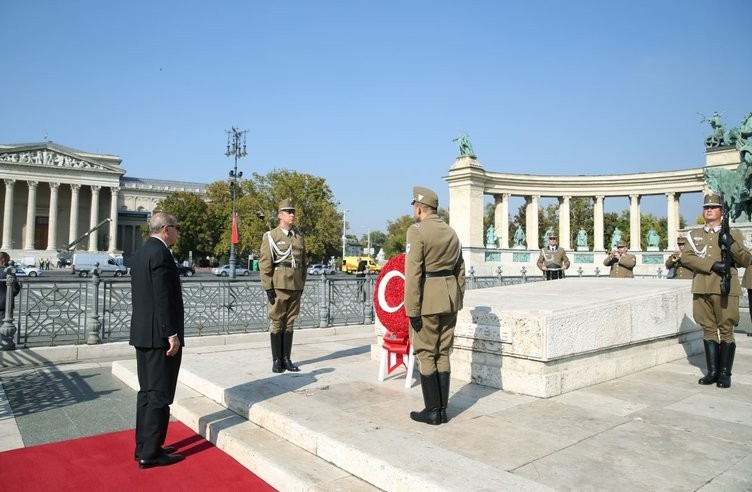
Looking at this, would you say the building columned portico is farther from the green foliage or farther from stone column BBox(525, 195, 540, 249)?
the green foliage

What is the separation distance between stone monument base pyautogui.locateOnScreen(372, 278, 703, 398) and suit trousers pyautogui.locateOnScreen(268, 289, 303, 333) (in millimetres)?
1342

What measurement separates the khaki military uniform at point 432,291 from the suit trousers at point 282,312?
254 cm

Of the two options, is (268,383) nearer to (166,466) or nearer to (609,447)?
(166,466)

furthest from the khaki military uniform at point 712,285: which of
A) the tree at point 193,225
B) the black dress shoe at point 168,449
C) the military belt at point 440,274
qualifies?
the tree at point 193,225

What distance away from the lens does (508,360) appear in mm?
5562

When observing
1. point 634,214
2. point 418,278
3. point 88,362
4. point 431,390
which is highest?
point 634,214

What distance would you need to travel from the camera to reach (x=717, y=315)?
20.0ft

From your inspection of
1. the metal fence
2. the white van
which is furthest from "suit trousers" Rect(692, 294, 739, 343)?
the white van

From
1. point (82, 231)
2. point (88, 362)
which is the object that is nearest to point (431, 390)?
point (88, 362)

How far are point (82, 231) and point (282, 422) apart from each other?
92.2m

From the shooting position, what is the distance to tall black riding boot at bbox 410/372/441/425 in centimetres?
428

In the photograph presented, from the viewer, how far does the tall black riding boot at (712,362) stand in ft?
19.3

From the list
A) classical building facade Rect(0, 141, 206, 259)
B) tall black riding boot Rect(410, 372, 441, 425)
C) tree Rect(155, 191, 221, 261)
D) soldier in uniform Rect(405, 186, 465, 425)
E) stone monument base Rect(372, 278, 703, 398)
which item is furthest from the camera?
classical building facade Rect(0, 141, 206, 259)

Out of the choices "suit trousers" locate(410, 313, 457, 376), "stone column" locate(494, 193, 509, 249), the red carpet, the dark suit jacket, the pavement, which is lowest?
the red carpet
